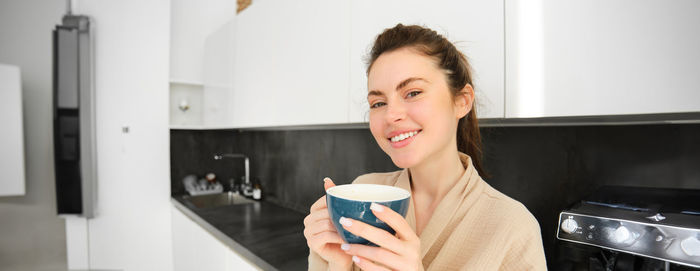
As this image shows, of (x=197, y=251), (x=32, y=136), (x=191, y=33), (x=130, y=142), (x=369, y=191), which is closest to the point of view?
(x=369, y=191)

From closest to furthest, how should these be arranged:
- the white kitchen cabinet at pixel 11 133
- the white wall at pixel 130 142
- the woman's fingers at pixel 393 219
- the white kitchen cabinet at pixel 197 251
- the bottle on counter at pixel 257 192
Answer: the woman's fingers at pixel 393 219 → the white kitchen cabinet at pixel 197 251 → the white kitchen cabinet at pixel 11 133 → the white wall at pixel 130 142 → the bottle on counter at pixel 257 192

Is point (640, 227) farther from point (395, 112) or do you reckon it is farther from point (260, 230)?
point (260, 230)

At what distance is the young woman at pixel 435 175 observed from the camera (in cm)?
58

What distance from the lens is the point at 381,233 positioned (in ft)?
1.36

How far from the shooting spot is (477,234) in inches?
24.8

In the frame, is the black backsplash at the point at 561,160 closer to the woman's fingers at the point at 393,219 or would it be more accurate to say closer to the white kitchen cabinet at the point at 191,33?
the woman's fingers at the point at 393,219

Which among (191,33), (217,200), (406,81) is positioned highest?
(191,33)

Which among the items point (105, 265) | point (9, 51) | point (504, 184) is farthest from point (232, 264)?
point (9, 51)

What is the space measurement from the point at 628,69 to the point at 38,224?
3179mm

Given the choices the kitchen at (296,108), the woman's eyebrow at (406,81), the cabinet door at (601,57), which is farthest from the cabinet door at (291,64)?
the cabinet door at (601,57)

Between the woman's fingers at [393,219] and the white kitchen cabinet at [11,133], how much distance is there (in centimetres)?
261

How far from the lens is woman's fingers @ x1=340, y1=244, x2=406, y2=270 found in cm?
43

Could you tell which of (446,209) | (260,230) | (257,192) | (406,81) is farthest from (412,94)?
(257,192)

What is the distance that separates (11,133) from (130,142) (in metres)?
0.61
